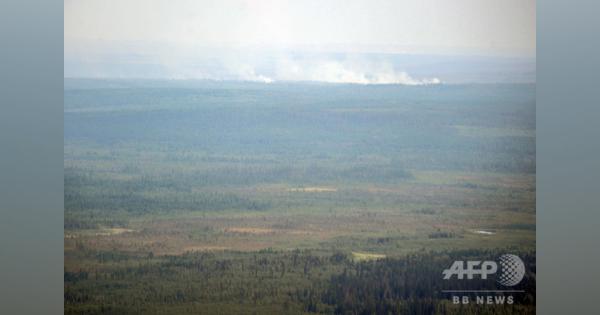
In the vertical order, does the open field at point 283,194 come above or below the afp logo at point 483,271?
above

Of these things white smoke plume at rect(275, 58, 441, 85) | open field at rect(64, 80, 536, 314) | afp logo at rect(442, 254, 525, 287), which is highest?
white smoke plume at rect(275, 58, 441, 85)

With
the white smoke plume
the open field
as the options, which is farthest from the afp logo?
the white smoke plume

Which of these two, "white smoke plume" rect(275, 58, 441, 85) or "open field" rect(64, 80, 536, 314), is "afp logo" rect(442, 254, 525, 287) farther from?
"white smoke plume" rect(275, 58, 441, 85)

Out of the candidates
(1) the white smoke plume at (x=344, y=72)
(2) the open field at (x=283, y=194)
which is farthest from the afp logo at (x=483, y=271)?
(1) the white smoke plume at (x=344, y=72)

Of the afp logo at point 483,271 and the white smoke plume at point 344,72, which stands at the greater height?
the white smoke plume at point 344,72

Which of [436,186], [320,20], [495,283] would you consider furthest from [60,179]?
[495,283]

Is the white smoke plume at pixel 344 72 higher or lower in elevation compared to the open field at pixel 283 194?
higher

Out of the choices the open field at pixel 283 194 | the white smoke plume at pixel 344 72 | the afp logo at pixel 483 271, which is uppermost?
the white smoke plume at pixel 344 72

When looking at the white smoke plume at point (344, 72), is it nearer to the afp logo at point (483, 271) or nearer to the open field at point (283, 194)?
the open field at point (283, 194)
